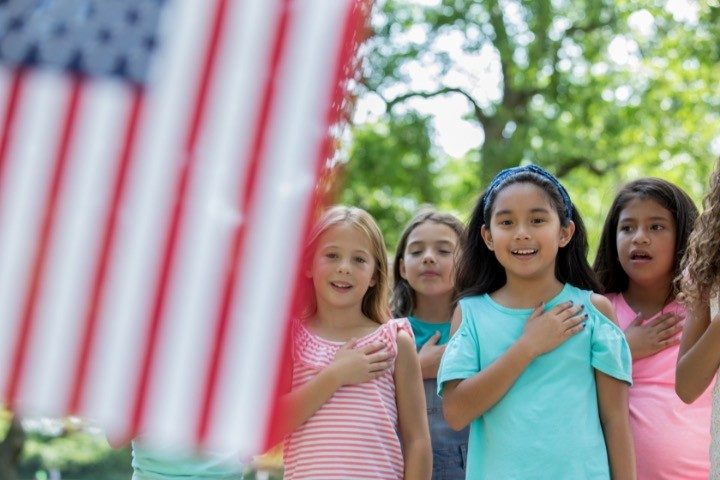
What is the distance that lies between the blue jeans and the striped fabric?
420 mm

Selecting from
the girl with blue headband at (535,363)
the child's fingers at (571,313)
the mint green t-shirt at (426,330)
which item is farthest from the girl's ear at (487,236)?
the mint green t-shirt at (426,330)

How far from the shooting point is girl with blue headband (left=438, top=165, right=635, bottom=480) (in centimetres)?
295

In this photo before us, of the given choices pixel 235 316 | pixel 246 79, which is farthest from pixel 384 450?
pixel 246 79

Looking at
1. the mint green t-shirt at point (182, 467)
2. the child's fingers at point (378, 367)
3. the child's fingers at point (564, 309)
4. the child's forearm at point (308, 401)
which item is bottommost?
the mint green t-shirt at point (182, 467)

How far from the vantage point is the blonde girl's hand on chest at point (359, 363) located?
314 cm

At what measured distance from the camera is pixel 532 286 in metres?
3.17

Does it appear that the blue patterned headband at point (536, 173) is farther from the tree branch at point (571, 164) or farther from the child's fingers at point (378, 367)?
the tree branch at point (571, 164)

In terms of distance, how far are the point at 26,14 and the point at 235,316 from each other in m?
Answer: 1.17

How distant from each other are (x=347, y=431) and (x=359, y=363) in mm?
186

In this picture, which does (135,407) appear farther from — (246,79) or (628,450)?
(628,450)

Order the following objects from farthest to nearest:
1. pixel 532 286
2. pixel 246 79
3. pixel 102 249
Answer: pixel 246 79, pixel 102 249, pixel 532 286

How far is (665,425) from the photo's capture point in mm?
3369

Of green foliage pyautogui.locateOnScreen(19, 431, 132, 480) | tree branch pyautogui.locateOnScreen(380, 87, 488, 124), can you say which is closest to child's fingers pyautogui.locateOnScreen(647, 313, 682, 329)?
tree branch pyautogui.locateOnScreen(380, 87, 488, 124)

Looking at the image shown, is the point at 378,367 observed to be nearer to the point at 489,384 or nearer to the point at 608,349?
the point at 489,384
